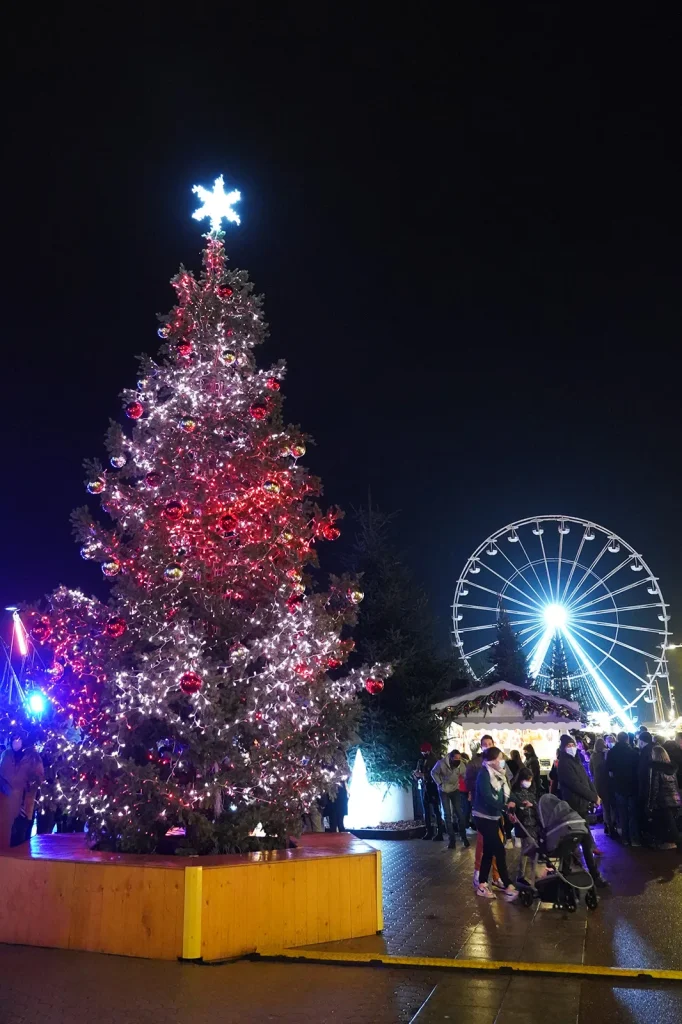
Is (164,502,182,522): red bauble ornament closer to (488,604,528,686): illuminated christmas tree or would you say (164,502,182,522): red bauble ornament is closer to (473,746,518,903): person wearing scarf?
(473,746,518,903): person wearing scarf

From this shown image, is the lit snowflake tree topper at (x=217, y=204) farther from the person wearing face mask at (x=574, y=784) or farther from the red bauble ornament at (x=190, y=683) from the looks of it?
the person wearing face mask at (x=574, y=784)

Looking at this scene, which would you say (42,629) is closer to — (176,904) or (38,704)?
(38,704)

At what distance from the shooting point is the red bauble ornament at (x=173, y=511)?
8398mm

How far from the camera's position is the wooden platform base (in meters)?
6.57

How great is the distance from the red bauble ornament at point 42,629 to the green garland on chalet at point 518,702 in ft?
37.3

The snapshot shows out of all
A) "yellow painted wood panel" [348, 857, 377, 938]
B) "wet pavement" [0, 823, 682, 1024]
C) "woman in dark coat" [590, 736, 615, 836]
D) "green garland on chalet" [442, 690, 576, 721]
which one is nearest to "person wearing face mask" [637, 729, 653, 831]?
"woman in dark coat" [590, 736, 615, 836]

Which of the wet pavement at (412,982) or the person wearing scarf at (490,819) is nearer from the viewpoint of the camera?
the wet pavement at (412,982)

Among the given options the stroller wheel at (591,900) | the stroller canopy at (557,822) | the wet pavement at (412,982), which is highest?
the stroller canopy at (557,822)

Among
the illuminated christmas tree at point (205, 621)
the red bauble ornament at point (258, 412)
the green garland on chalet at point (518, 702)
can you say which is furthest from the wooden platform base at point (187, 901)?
the green garland on chalet at point (518, 702)

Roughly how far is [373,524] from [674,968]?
14980mm

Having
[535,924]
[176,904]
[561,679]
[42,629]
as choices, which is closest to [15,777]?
[42,629]

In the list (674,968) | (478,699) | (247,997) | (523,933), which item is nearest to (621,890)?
(523,933)

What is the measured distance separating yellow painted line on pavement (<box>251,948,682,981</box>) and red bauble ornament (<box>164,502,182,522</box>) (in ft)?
13.9

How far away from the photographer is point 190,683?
748cm
